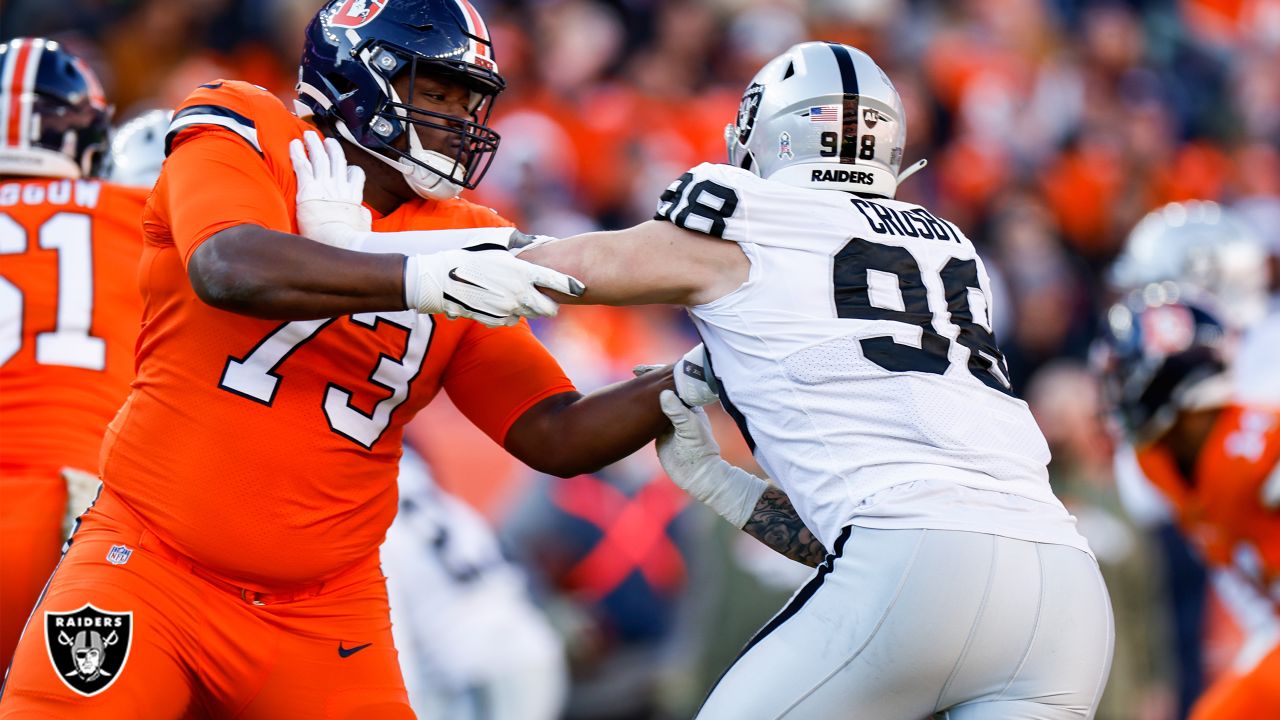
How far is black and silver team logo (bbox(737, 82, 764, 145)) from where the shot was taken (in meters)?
3.80

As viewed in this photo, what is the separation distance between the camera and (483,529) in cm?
651

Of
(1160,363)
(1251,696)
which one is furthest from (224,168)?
(1251,696)

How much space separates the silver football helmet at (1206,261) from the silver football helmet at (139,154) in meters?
5.46

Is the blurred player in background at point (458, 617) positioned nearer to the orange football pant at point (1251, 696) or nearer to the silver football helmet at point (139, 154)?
the silver football helmet at point (139, 154)

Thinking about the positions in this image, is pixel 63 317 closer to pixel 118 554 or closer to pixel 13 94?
pixel 13 94

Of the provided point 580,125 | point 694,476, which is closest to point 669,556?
point 580,125

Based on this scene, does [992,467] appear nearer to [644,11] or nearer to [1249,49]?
[644,11]

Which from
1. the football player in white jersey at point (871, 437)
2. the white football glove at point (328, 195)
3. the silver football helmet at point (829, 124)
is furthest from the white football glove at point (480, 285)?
the silver football helmet at point (829, 124)

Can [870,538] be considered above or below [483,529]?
above

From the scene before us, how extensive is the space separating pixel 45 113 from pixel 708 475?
2228 millimetres

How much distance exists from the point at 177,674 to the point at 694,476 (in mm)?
1355

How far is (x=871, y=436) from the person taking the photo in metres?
3.31

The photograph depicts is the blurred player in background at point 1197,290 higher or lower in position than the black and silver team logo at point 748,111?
lower

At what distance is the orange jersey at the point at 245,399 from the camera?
3434 mm
